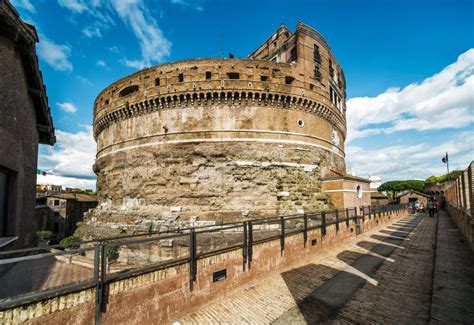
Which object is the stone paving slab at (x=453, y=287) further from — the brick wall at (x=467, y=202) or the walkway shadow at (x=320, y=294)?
the walkway shadow at (x=320, y=294)

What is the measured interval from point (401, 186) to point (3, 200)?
8721cm

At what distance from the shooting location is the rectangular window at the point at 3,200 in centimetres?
523

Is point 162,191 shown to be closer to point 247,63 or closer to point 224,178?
point 224,178

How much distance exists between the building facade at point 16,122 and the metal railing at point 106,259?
3.69ft

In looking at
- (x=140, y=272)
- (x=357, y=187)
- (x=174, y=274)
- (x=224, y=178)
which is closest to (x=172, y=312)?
(x=174, y=274)

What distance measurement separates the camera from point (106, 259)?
4.06 meters

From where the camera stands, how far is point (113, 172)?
20.0 meters

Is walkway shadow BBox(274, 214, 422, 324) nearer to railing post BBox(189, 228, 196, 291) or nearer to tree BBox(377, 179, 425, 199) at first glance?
railing post BBox(189, 228, 196, 291)

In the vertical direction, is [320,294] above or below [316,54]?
below

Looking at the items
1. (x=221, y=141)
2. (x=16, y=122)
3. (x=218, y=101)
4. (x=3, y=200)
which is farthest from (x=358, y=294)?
(x=218, y=101)

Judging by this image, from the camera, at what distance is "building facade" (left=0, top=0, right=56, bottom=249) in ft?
15.9

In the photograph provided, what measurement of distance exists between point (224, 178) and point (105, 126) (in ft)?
42.8

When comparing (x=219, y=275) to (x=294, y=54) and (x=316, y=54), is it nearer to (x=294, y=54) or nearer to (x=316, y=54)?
(x=294, y=54)

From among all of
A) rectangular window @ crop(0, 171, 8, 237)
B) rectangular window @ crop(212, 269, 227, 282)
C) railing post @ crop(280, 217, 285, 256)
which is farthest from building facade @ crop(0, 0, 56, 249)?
railing post @ crop(280, 217, 285, 256)
